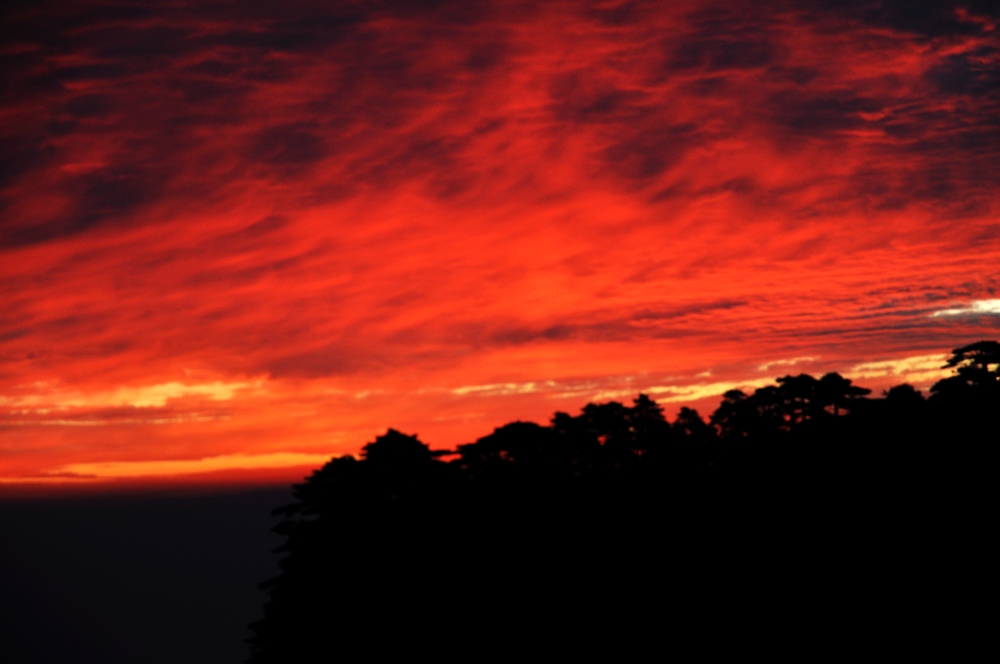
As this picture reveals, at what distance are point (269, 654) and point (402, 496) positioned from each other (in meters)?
10.6

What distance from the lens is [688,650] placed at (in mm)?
27234

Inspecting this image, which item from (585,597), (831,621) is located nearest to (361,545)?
(585,597)

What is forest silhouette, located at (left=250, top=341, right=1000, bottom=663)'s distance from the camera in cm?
2862

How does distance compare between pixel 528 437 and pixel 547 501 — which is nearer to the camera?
pixel 547 501

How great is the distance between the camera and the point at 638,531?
126 feet

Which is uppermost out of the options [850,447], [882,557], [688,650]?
[850,447]

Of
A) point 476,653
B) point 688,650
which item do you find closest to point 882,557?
point 688,650

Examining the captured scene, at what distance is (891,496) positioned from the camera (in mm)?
31344

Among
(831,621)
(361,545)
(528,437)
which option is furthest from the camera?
(528,437)

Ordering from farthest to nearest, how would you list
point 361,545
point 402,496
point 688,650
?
point 402,496 < point 361,545 < point 688,650

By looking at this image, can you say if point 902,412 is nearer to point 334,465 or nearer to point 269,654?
point 334,465

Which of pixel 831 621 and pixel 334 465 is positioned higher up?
pixel 334 465

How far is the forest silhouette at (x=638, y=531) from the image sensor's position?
28.6 metres

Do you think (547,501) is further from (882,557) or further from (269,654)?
(882,557)
